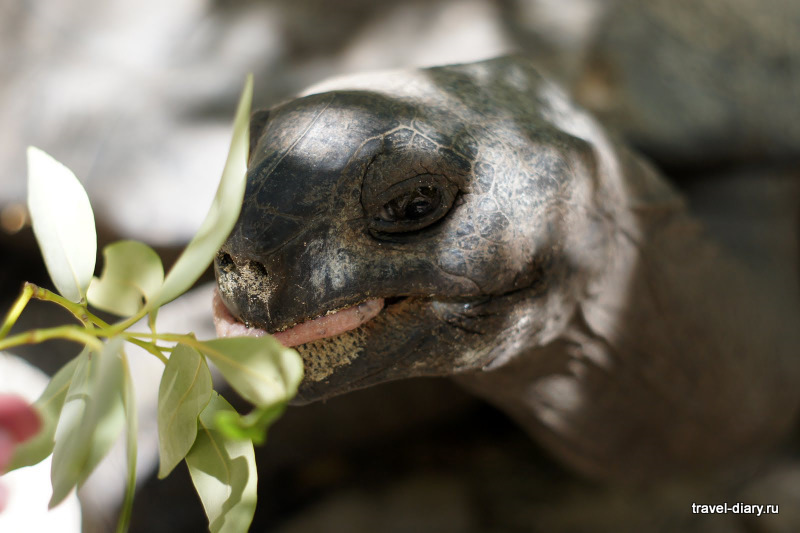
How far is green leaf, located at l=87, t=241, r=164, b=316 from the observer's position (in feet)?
2.46

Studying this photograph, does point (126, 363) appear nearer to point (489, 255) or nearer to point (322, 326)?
point (322, 326)

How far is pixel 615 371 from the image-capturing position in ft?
4.58

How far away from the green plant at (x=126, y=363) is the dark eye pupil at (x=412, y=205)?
0.94 feet

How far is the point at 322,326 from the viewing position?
902 millimetres

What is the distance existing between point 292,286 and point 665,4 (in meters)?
1.68

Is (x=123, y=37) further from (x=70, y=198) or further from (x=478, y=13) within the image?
(x=70, y=198)

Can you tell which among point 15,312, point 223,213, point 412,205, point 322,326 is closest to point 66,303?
point 15,312

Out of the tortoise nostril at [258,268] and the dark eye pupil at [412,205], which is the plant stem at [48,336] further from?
the dark eye pupil at [412,205]

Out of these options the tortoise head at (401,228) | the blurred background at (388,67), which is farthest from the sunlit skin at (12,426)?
the blurred background at (388,67)

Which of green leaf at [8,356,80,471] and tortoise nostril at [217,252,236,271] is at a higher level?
tortoise nostril at [217,252,236,271]

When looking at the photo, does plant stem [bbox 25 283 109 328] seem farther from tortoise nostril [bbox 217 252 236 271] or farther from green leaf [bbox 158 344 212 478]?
tortoise nostril [bbox 217 252 236 271]

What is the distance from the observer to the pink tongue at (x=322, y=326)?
0.90 m

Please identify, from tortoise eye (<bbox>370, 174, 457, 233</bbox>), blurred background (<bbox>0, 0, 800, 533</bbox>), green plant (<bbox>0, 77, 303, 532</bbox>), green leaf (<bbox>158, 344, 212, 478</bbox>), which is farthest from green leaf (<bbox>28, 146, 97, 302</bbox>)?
blurred background (<bbox>0, 0, 800, 533</bbox>)

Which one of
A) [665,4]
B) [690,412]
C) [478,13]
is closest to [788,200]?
[665,4]
